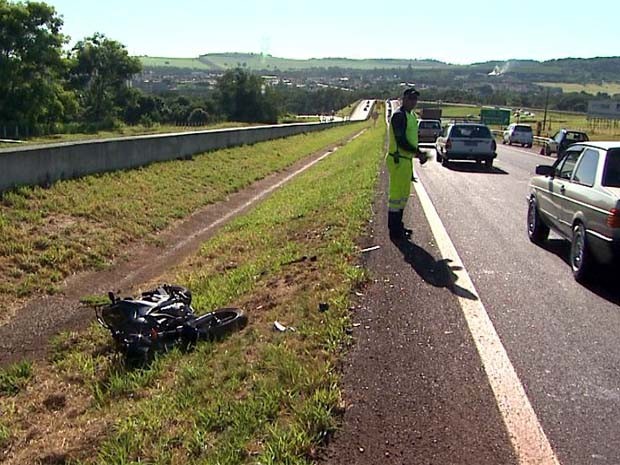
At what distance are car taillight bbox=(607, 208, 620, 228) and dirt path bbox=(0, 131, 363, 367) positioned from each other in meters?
5.87

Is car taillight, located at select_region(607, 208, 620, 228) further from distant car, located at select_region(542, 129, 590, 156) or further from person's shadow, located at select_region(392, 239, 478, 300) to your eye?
distant car, located at select_region(542, 129, 590, 156)

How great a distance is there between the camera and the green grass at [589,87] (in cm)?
14950

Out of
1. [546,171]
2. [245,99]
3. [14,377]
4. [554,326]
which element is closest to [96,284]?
[14,377]

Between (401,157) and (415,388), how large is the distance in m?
5.32

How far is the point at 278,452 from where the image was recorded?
3.69m

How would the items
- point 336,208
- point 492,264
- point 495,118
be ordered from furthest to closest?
1. point 495,118
2. point 336,208
3. point 492,264

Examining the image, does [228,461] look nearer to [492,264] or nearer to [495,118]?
[492,264]

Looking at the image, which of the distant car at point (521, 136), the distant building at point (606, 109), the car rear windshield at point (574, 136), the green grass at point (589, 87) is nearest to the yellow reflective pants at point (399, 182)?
the car rear windshield at point (574, 136)

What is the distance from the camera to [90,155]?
1542cm

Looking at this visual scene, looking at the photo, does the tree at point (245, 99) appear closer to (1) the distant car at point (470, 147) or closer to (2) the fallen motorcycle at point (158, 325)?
(1) the distant car at point (470, 147)

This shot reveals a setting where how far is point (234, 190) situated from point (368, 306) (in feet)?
49.1

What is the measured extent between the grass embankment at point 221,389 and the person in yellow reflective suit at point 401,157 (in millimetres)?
772

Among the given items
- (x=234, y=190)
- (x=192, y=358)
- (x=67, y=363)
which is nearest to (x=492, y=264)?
(x=192, y=358)

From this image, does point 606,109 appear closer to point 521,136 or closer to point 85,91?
point 521,136
